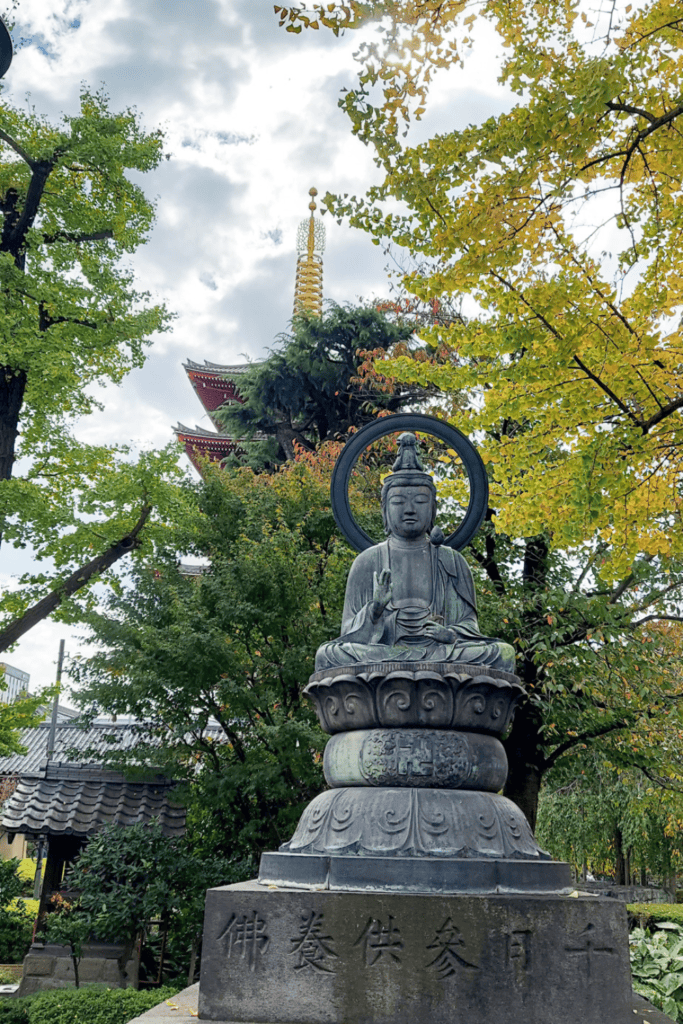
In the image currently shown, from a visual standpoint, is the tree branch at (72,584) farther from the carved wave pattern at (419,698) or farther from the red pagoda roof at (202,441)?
the red pagoda roof at (202,441)

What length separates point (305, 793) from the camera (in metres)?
10.1

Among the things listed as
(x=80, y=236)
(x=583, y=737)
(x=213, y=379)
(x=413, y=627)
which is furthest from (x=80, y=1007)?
(x=213, y=379)

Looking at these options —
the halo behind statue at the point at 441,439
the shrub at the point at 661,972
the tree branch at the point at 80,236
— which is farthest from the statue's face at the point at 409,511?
the tree branch at the point at 80,236

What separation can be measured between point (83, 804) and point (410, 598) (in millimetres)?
10067

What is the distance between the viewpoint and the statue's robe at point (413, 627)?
4.69 metres

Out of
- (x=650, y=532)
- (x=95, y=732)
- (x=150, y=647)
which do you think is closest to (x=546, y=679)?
(x=650, y=532)

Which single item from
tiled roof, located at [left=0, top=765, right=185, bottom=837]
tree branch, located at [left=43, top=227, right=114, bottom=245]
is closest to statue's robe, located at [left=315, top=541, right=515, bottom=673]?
tiled roof, located at [left=0, top=765, right=185, bottom=837]

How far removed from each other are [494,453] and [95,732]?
1993cm

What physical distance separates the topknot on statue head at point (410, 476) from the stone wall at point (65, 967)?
31.1 ft

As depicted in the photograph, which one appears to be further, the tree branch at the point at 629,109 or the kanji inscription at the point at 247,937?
the tree branch at the point at 629,109

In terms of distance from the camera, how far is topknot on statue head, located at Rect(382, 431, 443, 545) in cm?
555

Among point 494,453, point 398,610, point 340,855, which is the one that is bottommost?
point 340,855

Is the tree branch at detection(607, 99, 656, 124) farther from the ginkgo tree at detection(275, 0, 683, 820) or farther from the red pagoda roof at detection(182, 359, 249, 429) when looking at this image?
the red pagoda roof at detection(182, 359, 249, 429)

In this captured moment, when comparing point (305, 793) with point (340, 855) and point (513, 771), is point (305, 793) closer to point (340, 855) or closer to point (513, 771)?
point (513, 771)
